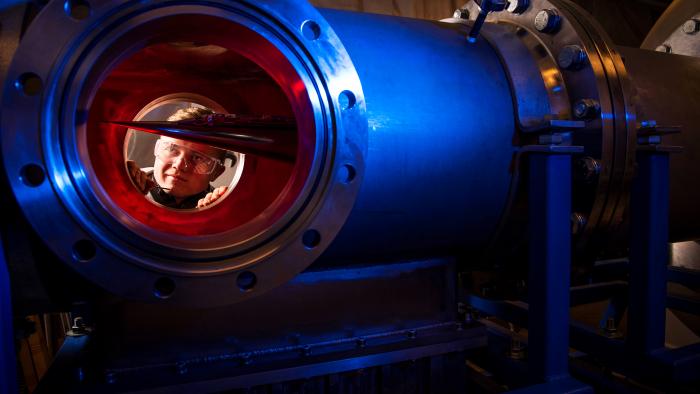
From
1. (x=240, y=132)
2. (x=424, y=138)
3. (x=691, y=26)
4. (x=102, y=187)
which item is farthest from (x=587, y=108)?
(x=691, y=26)

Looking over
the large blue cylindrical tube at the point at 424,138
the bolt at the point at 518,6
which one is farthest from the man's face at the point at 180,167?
the bolt at the point at 518,6

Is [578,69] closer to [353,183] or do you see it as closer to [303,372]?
[353,183]

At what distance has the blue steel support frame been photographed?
0.49 meters

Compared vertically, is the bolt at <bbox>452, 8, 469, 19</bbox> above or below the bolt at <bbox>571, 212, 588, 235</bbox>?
above

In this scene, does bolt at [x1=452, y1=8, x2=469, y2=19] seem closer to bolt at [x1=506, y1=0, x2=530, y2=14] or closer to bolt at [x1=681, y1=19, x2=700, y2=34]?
bolt at [x1=506, y1=0, x2=530, y2=14]

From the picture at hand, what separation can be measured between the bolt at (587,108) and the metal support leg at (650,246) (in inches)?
4.7

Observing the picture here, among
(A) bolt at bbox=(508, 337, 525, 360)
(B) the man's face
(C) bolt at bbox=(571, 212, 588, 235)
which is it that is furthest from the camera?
(B) the man's face

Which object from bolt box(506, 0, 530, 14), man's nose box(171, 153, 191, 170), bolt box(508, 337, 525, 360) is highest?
bolt box(506, 0, 530, 14)

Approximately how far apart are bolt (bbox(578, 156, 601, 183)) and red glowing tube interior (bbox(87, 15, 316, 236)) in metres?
0.47

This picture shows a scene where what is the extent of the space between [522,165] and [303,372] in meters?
0.46

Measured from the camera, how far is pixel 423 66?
70cm

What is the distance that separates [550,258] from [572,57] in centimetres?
33

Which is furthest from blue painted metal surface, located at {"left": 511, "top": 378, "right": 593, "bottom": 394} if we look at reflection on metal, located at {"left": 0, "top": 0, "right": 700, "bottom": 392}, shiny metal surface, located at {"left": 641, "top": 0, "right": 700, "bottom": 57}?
shiny metal surface, located at {"left": 641, "top": 0, "right": 700, "bottom": 57}

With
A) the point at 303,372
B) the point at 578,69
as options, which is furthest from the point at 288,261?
the point at 578,69
